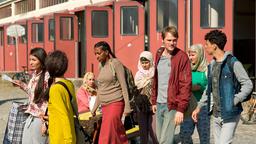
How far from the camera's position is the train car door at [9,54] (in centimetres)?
3428

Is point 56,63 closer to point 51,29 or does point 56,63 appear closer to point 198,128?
point 198,128

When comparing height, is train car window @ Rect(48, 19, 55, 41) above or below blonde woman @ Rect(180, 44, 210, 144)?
above

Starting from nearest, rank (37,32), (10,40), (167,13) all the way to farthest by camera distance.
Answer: (167,13)
(37,32)
(10,40)

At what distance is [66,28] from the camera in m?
24.9

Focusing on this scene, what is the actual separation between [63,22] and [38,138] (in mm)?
19744

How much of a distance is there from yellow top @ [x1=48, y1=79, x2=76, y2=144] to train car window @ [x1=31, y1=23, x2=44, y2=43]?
77.7ft

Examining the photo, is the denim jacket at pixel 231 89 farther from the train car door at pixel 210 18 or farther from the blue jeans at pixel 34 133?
the train car door at pixel 210 18

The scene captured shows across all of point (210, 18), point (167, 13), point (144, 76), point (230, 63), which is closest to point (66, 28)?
point (167, 13)

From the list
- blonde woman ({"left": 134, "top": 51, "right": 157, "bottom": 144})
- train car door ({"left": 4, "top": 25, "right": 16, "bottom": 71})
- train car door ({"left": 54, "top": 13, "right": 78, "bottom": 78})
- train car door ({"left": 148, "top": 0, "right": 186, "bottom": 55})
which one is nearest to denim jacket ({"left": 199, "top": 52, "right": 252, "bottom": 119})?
blonde woman ({"left": 134, "top": 51, "right": 157, "bottom": 144})

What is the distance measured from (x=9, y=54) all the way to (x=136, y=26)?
61.2 ft

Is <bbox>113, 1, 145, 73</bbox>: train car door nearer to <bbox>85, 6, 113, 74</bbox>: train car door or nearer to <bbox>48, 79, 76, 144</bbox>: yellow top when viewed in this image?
<bbox>85, 6, 113, 74</bbox>: train car door

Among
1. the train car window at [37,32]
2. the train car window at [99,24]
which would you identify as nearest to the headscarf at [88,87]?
the train car window at [99,24]

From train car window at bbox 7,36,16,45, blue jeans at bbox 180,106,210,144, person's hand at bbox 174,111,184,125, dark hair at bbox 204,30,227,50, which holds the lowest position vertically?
blue jeans at bbox 180,106,210,144

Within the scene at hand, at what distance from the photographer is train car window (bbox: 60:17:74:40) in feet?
80.7
